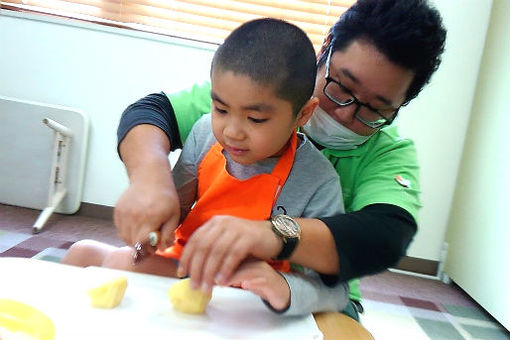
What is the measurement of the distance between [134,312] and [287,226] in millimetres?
227

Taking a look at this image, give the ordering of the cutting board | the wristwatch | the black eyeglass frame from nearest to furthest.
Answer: the cutting board
the wristwatch
the black eyeglass frame

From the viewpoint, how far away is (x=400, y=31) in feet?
2.65

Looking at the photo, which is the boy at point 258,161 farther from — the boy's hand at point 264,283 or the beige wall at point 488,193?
the beige wall at point 488,193

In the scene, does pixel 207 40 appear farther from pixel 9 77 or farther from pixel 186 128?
pixel 186 128

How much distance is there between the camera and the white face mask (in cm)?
90

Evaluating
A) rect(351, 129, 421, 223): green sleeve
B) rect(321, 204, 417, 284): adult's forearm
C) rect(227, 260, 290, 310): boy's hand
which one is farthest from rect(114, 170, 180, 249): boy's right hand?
rect(351, 129, 421, 223): green sleeve

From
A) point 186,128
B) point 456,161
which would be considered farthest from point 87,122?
point 456,161

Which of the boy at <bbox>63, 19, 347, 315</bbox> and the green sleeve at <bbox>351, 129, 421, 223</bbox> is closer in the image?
the boy at <bbox>63, 19, 347, 315</bbox>

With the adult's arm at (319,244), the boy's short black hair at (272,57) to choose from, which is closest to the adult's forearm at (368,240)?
the adult's arm at (319,244)

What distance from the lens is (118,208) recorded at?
A: 59 cm

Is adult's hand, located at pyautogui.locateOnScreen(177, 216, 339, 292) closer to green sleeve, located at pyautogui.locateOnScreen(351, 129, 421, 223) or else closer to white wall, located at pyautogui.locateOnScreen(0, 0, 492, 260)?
green sleeve, located at pyautogui.locateOnScreen(351, 129, 421, 223)

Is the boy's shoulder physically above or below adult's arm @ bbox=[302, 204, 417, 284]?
above

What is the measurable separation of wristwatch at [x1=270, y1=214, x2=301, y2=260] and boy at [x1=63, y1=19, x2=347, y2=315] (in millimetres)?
29

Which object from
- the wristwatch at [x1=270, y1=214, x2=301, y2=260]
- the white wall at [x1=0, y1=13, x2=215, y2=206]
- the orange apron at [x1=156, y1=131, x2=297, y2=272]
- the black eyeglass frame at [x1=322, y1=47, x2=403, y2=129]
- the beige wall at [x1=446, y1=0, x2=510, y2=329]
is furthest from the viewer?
the white wall at [x1=0, y1=13, x2=215, y2=206]
